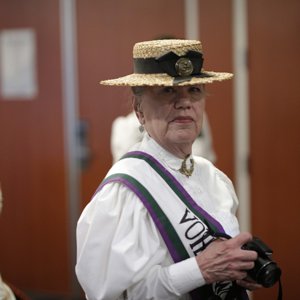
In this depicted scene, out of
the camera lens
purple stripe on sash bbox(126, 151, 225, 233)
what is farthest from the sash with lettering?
the camera lens

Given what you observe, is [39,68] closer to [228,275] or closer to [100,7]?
[100,7]

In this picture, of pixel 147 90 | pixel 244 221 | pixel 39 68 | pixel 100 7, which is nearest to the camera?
pixel 147 90

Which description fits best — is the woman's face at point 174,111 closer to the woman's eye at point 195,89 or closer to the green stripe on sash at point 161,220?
the woman's eye at point 195,89

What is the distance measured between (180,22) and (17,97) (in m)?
1.04

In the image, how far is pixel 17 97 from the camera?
128 inches

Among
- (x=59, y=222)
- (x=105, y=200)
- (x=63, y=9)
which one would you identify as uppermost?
(x=63, y=9)

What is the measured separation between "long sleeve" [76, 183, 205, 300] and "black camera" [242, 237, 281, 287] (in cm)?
12

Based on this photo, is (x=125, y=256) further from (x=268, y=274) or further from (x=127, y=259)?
(x=268, y=274)

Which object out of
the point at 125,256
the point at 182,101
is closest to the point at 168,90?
the point at 182,101

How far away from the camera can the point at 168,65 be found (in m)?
1.25

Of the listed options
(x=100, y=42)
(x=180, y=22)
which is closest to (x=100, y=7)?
(x=100, y=42)

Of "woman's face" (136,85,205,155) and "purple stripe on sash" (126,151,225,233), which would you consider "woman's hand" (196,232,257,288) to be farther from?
"woman's face" (136,85,205,155)

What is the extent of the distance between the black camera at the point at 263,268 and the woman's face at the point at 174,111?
270mm

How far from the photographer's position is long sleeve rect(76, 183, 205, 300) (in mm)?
1197
